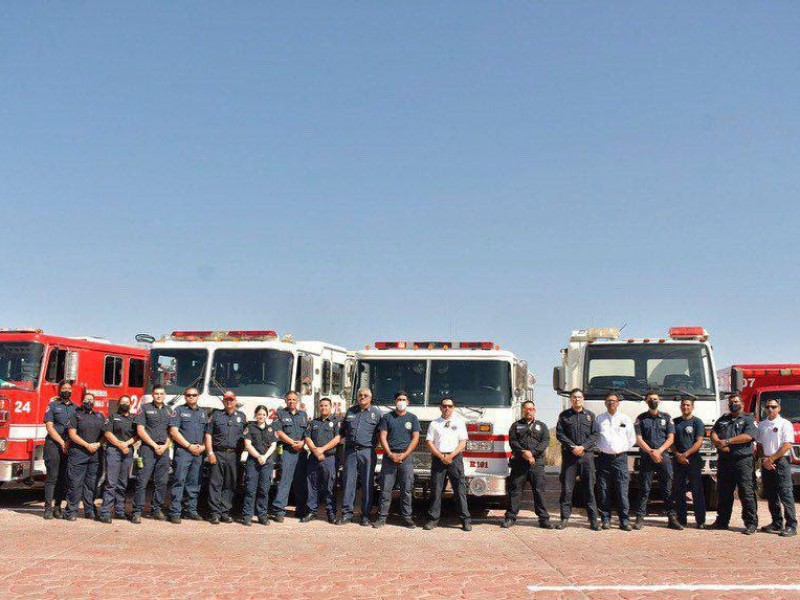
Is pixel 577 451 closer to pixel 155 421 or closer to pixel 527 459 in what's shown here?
pixel 527 459

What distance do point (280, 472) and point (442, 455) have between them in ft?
Result: 7.98

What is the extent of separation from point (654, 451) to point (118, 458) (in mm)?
7208

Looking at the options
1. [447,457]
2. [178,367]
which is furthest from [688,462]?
[178,367]

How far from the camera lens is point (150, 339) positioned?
1310 centimetres

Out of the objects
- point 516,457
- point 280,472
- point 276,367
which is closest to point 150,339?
point 276,367

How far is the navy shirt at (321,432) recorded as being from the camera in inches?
459

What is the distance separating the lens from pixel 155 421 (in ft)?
37.4

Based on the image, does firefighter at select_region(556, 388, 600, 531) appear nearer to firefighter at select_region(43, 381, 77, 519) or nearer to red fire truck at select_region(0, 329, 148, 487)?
firefighter at select_region(43, 381, 77, 519)

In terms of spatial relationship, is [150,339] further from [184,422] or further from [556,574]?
[556,574]

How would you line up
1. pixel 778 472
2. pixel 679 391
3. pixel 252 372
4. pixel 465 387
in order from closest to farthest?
pixel 778 472
pixel 465 387
pixel 679 391
pixel 252 372

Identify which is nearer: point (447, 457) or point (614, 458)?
point (447, 457)

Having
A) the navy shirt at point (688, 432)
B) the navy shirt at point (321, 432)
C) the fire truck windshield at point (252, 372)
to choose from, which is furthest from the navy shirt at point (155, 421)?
the navy shirt at point (688, 432)

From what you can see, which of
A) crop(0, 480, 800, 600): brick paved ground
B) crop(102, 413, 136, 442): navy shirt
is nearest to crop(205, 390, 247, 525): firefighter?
crop(0, 480, 800, 600): brick paved ground

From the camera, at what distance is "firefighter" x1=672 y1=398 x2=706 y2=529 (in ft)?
36.8
